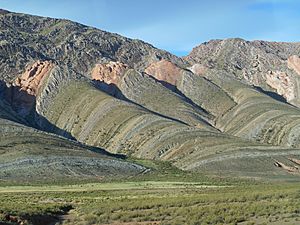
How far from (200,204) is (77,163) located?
52948 millimetres

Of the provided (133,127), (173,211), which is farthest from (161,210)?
(133,127)

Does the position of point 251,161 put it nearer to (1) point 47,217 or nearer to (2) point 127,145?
(2) point 127,145

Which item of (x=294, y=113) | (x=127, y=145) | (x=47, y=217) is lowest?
(x=47, y=217)

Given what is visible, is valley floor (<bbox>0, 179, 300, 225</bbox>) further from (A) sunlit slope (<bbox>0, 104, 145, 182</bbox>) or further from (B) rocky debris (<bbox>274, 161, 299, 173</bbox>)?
(B) rocky debris (<bbox>274, 161, 299, 173</bbox>)

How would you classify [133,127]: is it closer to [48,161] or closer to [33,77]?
[48,161]

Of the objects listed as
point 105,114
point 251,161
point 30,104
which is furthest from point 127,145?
point 30,104

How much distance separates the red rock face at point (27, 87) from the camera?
17975cm

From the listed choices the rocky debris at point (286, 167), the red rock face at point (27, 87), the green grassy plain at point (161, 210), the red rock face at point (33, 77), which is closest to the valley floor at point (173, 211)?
the green grassy plain at point (161, 210)

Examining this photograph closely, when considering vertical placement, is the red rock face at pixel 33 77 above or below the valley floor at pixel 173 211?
above

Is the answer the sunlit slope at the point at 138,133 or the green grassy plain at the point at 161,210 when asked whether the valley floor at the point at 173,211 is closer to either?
the green grassy plain at the point at 161,210

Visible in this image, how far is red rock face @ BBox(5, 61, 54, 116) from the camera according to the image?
179750mm

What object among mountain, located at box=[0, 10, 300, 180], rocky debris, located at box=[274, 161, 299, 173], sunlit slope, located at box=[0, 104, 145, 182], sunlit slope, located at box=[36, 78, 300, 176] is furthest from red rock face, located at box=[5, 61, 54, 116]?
rocky debris, located at box=[274, 161, 299, 173]

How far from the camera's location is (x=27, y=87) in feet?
614

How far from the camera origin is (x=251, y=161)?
106 metres
